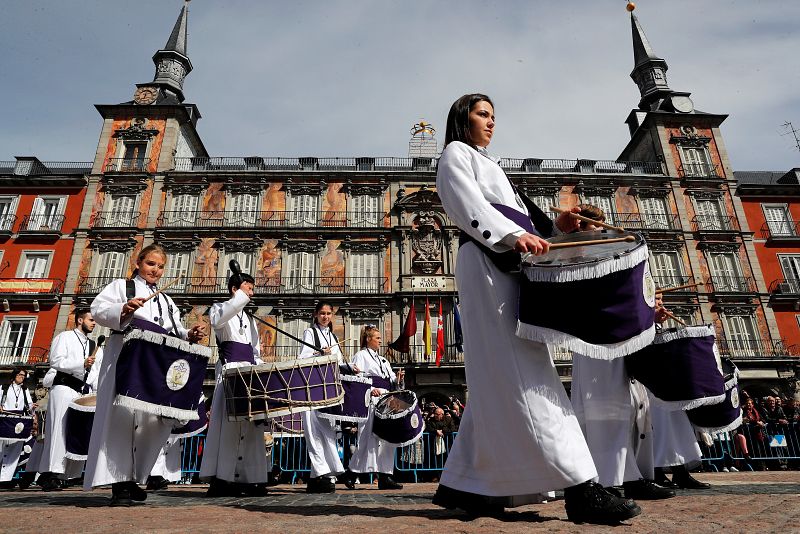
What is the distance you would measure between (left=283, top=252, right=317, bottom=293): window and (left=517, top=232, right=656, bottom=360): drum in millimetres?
26297

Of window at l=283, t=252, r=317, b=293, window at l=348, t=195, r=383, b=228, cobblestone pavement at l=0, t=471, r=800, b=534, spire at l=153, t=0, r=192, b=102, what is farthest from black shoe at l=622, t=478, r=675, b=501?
spire at l=153, t=0, r=192, b=102

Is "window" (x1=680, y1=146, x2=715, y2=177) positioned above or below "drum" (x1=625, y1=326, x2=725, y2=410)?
above

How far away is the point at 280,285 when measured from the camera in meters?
28.4

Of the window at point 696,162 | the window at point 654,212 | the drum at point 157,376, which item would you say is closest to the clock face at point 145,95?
the window at point 654,212

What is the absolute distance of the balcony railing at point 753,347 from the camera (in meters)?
27.4

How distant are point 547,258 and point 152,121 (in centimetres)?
3500

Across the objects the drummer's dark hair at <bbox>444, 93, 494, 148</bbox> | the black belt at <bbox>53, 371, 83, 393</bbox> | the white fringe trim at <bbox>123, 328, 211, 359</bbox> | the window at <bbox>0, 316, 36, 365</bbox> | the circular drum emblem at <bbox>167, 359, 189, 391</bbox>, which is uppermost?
the window at <bbox>0, 316, 36, 365</bbox>

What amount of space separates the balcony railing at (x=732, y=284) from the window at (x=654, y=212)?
4.20 metres

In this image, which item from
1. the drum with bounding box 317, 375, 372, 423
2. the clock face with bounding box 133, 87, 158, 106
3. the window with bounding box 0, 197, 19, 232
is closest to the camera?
the drum with bounding box 317, 375, 372, 423

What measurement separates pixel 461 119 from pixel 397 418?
4440 mm

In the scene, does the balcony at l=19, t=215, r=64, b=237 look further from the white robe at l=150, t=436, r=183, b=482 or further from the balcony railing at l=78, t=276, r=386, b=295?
the white robe at l=150, t=436, r=183, b=482

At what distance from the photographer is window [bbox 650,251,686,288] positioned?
2916cm

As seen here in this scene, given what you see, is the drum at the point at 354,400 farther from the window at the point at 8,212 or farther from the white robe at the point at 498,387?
the window at the point at 8,212

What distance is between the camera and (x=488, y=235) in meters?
2.76
